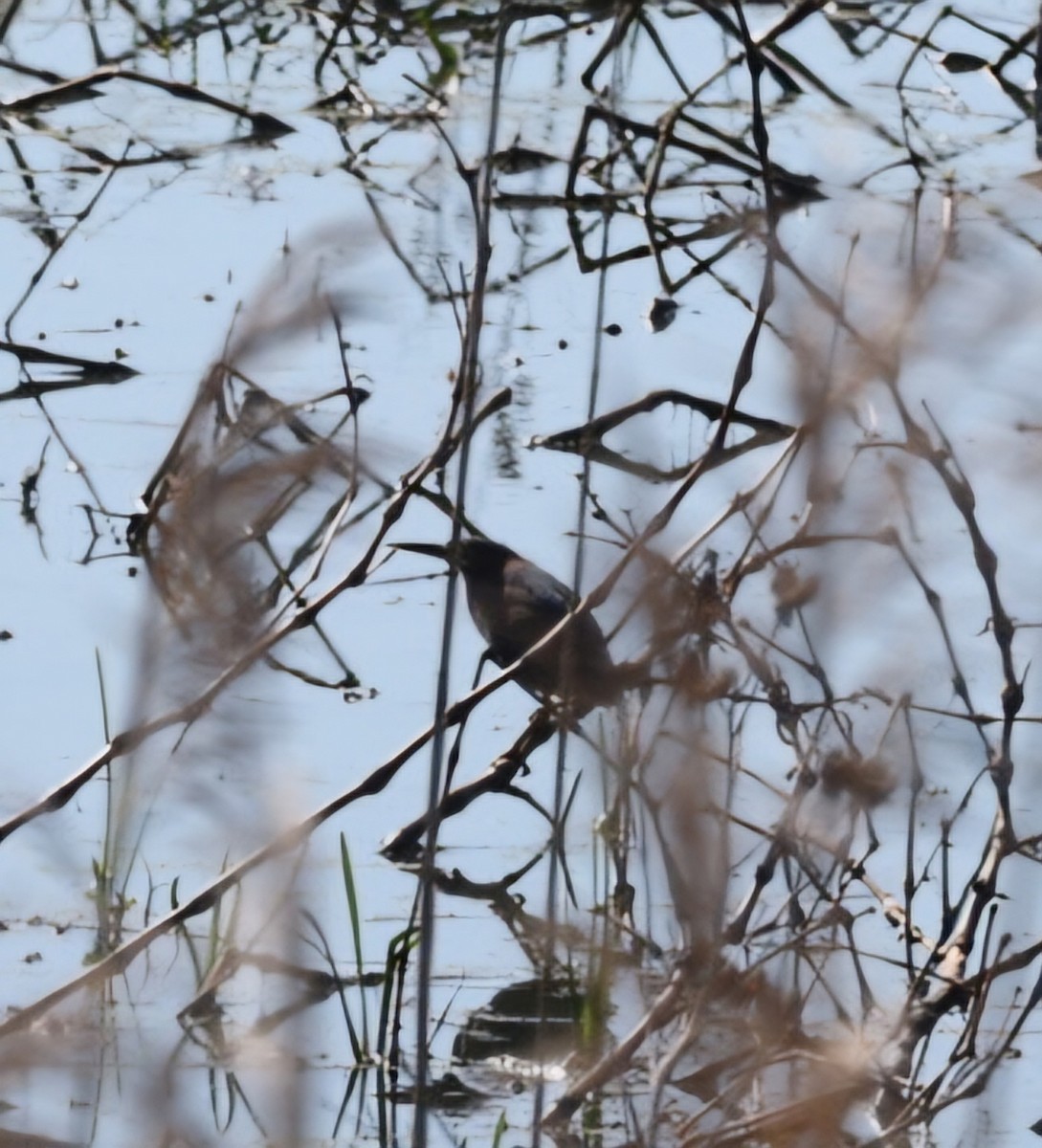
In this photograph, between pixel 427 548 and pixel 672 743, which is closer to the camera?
pixel 672 743

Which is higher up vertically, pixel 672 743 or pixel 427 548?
pixel 427 548

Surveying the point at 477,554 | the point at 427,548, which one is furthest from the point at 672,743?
the point at 477,554

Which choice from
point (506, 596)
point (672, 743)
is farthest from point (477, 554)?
point (672, 743)

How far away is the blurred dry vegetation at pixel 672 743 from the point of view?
1663 mm

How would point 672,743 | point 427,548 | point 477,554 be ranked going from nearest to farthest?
point 672,743 → point 427,548 → point 477,554

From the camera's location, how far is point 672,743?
5.11ft

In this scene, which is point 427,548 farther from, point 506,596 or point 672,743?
point 672,743

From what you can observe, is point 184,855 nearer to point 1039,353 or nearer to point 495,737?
point 495,737

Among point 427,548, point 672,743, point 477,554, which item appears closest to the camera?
point 672,743

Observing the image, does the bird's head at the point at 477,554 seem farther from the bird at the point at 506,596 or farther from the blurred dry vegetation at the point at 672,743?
the blurred dry vegetation at the point at 672,743

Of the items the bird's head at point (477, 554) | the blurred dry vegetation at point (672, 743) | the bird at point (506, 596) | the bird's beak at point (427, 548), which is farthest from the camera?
the bird at point (506, 596)

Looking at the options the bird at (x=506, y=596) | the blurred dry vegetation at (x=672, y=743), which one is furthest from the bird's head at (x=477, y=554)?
the blurred dry vegetation at (x=672, y=743)

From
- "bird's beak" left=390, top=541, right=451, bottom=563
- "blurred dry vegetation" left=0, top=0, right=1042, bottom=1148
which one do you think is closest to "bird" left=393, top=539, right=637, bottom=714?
"bird's beak" left=390, top=541, right=451, bottom=563

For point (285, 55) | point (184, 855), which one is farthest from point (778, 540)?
point (285, 55)
